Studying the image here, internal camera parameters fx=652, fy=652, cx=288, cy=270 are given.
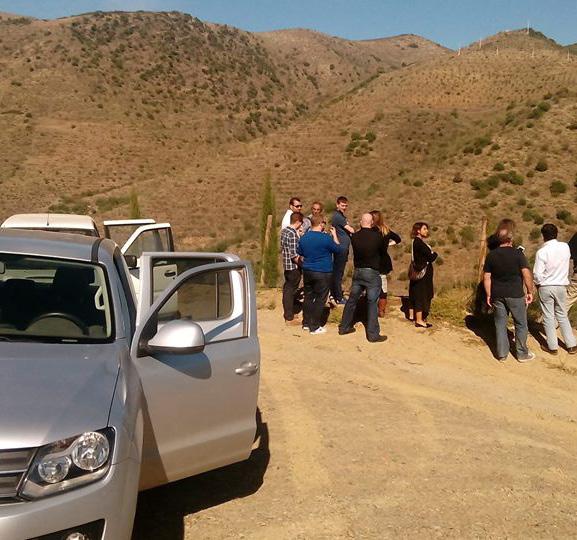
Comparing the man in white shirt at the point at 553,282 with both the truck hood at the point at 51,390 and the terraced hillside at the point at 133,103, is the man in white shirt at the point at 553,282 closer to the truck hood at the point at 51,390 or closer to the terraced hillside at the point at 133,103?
the truck hood at the point at 51,390

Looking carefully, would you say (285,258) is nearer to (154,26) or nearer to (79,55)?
(79,55)

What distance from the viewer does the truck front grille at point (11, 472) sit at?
2.42 meters

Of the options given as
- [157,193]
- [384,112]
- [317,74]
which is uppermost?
[317,74]

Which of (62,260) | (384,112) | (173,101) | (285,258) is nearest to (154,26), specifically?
(173,101)

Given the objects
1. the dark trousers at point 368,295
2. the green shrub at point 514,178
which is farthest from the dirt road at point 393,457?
the green shrub at point 514,178

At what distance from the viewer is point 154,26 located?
79125mm

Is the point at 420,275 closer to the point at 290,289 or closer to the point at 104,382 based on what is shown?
the point at 290,289

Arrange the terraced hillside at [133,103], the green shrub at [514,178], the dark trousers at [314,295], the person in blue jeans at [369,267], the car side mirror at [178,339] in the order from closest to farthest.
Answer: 1. the car side mirror at [178,339]
2. the person in blue jeans at [369,267]
3. the dark trousers at [314,295]
4. the green shrub at [514,178]
5. the terraced hillside at [133,103]

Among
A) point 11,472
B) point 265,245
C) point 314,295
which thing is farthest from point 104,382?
point 265,245

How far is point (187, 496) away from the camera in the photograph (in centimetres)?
439

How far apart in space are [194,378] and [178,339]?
0.43 m

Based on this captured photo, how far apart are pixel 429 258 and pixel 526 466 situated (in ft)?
14.6

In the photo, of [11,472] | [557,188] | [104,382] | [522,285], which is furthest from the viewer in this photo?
[557,188]

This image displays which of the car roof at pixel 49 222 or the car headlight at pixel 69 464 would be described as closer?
the car headlight at pixel 69 464
